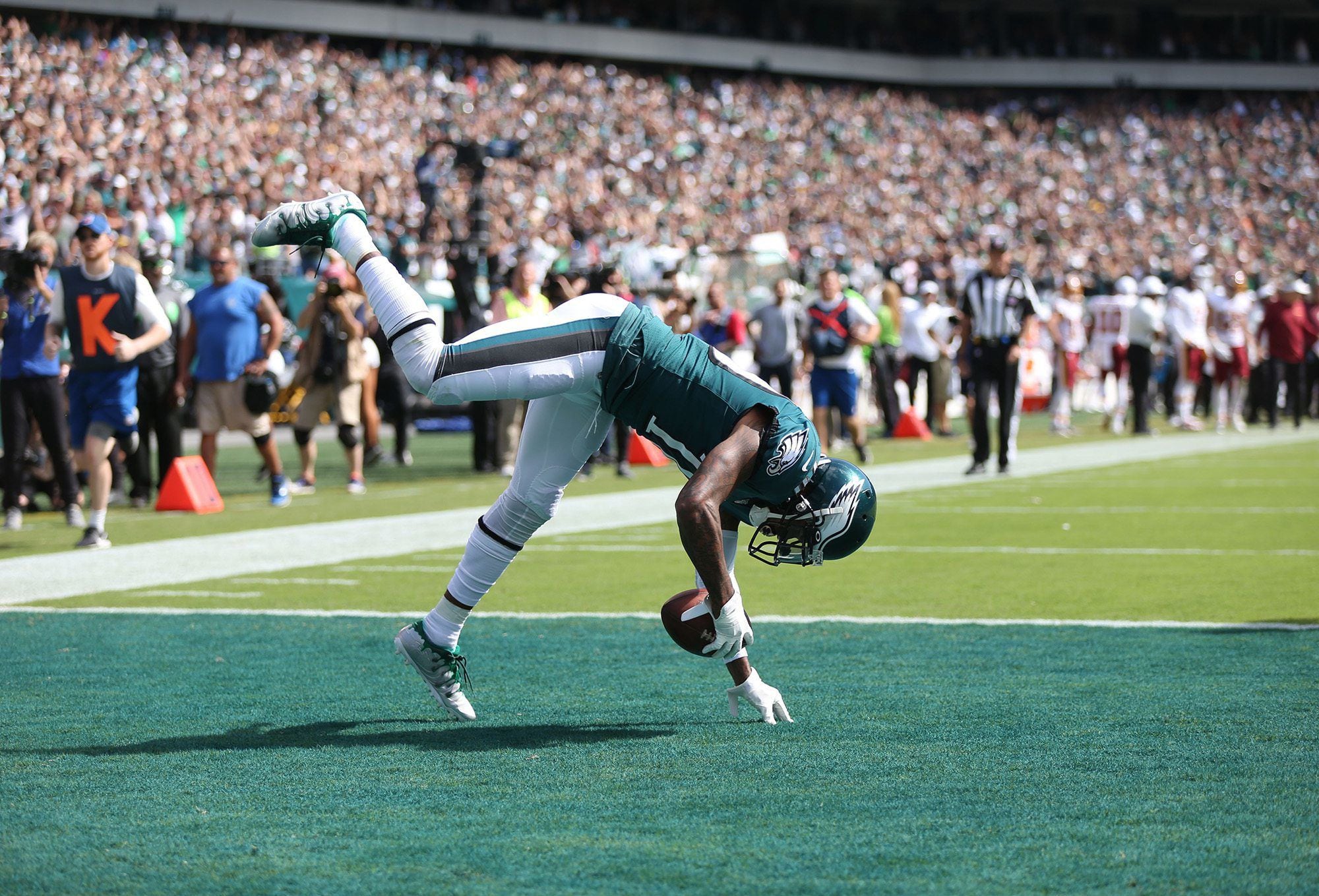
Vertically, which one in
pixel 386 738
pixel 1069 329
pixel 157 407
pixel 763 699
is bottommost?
pixel 1069 329

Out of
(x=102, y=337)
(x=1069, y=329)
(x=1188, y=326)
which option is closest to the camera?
(x=102, y=337)

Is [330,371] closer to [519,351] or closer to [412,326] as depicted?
[412,326]

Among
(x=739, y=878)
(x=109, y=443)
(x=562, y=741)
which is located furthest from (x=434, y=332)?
(x=109, y=443)

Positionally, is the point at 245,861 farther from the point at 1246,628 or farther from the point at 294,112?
the point at 294,112

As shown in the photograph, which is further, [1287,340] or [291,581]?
[1287,340]

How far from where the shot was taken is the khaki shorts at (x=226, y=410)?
13273 mm

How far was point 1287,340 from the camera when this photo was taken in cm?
2306

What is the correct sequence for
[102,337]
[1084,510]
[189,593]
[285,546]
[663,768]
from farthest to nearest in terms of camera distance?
[1084,510], [102,337], [285,546], [189,593], [663,768]

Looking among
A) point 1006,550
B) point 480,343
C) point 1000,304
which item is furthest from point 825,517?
point 1000,304

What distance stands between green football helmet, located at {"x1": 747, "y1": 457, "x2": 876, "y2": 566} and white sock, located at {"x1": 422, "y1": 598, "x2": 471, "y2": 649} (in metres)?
1.02

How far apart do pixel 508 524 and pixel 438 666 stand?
19.8 inches

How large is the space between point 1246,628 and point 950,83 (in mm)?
51876

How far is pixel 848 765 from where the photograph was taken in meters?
4.62

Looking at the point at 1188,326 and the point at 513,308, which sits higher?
the point at 513,308
